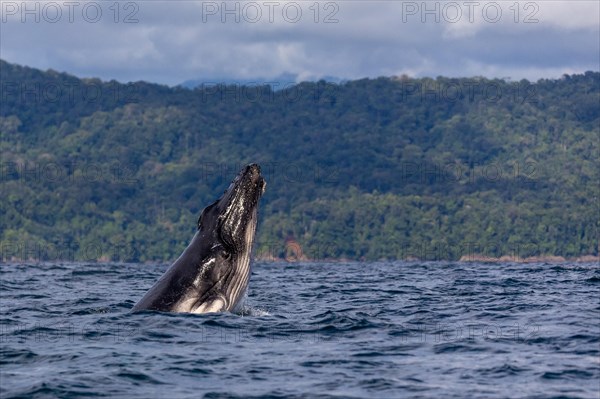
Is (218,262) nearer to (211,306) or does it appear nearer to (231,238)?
(231,238)

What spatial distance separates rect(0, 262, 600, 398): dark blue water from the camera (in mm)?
14172

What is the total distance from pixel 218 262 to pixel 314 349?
126 inches

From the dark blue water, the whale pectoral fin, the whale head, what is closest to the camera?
the dark blue water

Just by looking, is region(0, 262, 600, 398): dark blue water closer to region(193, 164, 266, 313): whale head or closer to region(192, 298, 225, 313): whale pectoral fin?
region(192, 298, 225, 313): whale pectoral fin

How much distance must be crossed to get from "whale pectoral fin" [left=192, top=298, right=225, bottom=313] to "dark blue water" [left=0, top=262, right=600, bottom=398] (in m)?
0.21

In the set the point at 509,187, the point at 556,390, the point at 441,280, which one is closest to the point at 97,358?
the point at 556,390

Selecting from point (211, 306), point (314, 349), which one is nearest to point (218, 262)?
point (211, 306)

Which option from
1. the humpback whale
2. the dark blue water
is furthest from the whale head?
the dark blue water

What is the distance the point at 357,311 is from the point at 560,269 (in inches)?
766

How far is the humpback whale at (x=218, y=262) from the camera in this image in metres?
19.1

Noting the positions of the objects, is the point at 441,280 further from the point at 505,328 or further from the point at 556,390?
the point at 556,390

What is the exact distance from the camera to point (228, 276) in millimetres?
19359

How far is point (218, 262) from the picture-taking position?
19.3m

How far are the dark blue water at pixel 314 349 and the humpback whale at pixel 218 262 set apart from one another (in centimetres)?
38
